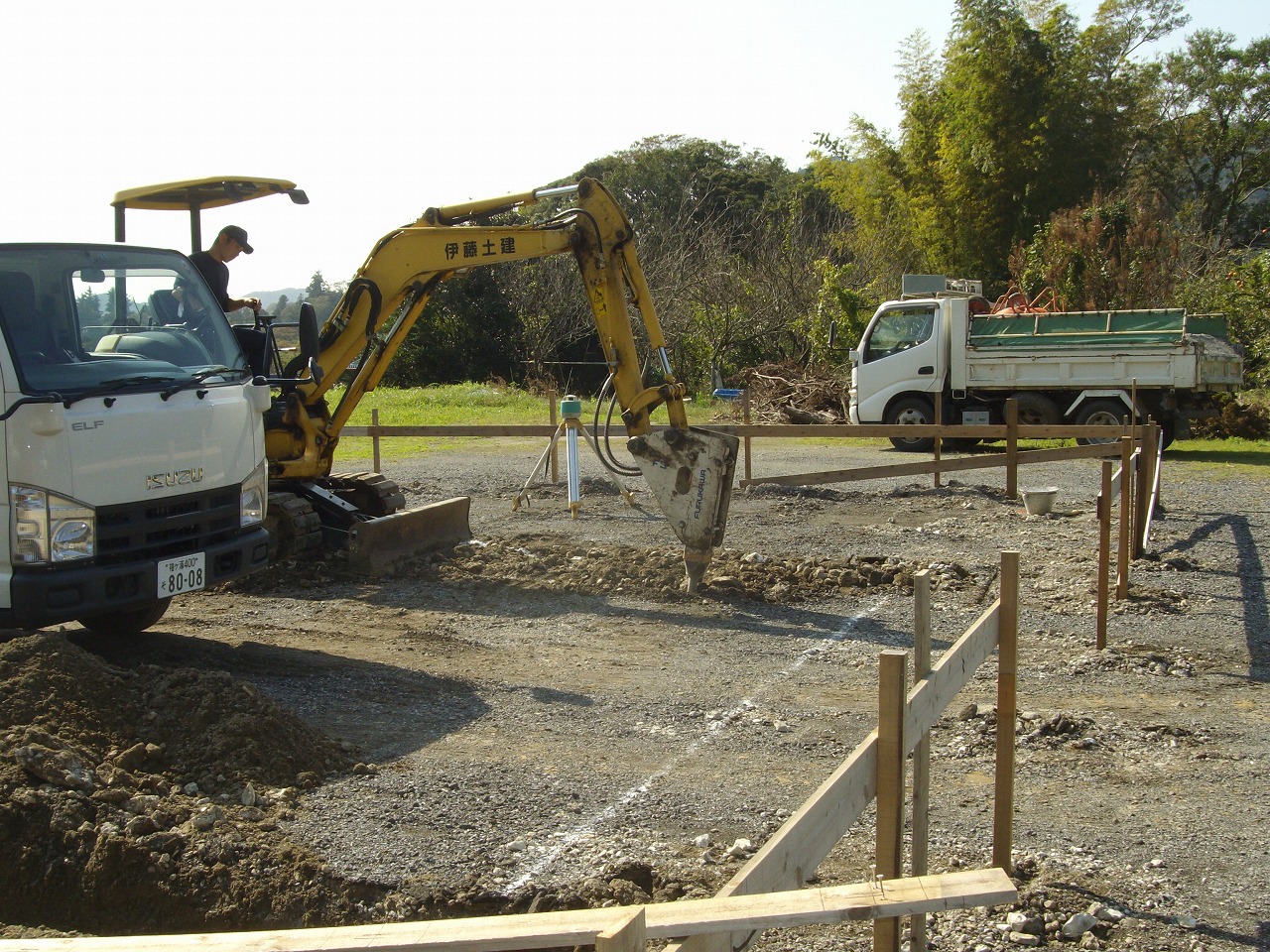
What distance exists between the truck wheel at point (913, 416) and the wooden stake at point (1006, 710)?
15.0 meters

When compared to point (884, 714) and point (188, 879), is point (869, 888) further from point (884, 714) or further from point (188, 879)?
point (188, 879)

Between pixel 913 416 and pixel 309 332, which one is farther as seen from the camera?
pixel 913 416

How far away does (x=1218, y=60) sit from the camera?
3941cm

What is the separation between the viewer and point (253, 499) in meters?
Answer: 7.47

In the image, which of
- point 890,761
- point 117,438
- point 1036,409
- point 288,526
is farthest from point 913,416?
point 890,761

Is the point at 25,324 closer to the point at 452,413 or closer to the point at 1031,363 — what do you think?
the point at 1031,363

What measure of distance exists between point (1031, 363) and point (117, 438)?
15093 millimetres

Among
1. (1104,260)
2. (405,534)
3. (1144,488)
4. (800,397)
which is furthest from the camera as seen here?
(800,397)

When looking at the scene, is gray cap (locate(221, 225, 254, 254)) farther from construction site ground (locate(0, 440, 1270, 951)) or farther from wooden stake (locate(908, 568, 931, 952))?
wooden stake (locate(908, 568, 931, 952))

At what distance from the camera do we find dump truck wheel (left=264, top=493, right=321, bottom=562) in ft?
32.4

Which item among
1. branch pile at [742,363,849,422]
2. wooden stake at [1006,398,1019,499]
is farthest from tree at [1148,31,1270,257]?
wooden stake at [1006,398,1019,499]

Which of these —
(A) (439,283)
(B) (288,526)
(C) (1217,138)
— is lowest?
(B) (288,526)

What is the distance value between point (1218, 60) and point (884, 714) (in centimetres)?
4364

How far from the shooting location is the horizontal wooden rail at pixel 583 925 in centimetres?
212
